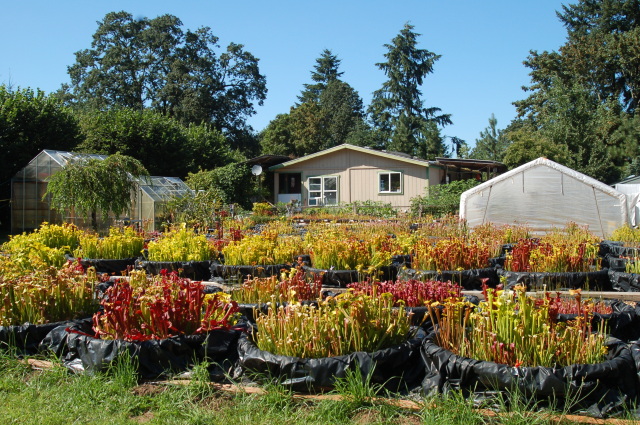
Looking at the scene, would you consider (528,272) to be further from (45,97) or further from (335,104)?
(335,104)

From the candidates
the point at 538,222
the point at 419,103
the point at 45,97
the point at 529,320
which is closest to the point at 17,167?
the point at 45,97

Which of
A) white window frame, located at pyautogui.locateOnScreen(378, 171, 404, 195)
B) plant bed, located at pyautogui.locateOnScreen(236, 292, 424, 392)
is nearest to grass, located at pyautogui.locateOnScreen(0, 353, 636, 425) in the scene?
plant bed, located at pyautogui.locateOnScreen(236, 292, 424, 392)

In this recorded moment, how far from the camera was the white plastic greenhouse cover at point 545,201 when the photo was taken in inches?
563

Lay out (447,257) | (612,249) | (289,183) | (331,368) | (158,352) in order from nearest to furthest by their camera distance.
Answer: (331,368), (158,352), (447,257), (612,249), (289,183)

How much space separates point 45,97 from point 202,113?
20804 mm

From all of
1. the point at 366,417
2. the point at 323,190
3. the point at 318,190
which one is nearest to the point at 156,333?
the point at 366,417

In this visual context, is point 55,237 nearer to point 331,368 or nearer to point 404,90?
point 331,368

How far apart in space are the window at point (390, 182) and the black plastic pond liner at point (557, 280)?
20852 mm

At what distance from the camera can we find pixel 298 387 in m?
3.42

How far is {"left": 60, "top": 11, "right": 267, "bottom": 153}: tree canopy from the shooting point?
42750 mm

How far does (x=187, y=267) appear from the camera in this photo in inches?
303

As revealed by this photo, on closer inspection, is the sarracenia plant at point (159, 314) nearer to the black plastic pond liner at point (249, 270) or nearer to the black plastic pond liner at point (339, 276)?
the black plastic pond liner at point (249, 270)

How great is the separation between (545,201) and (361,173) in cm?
1381

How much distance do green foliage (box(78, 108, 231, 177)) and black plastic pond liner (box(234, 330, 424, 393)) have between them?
23.4 m
